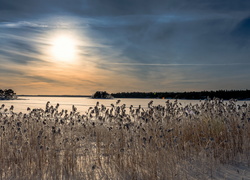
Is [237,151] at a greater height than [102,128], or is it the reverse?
[102,128]

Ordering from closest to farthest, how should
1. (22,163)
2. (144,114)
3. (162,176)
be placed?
(162,176) < (22,163) < (144,114)

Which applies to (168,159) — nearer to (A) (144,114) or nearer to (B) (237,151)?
(A) (144,114)

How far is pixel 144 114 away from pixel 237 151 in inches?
106

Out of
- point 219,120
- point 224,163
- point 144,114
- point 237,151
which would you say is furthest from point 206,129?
point 144,114

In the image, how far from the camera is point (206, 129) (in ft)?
23.4

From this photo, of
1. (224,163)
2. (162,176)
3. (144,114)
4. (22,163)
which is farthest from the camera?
(144,114)

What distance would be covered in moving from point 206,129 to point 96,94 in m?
56.1

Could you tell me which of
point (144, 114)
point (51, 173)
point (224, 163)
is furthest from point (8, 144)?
point (224, 163)

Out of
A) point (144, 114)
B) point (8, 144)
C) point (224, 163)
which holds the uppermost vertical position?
point (144, 114)

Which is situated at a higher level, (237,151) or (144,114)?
(144,114)

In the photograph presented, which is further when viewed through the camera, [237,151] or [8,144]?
[237,151]

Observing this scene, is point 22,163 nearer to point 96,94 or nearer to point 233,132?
point 233,132

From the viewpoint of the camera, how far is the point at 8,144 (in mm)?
5508

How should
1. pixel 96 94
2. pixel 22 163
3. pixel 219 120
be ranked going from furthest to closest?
1. pixel 96 94
2. pixel 219 120
3. pixel 22 163
